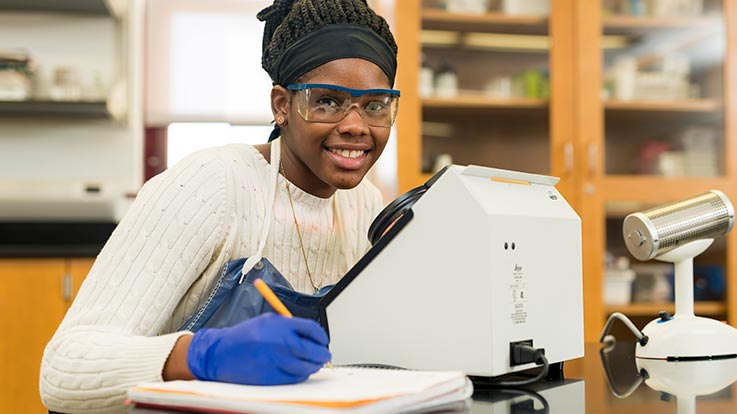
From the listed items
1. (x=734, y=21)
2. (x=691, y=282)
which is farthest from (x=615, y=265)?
(x=691, y=282)

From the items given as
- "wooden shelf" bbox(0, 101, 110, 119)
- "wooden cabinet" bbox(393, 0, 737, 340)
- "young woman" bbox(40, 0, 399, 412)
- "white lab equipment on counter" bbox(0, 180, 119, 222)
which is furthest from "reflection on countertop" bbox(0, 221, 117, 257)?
"young woman" bbox(40, 0, 399, 412)

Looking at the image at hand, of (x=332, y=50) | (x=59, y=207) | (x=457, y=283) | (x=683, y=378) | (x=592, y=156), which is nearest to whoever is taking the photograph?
(x=457, y=283)

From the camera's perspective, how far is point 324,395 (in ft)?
2.20

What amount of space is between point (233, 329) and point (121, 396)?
0.22 metres

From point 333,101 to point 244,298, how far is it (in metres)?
0.33

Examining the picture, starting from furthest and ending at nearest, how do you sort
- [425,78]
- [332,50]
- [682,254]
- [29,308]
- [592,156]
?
[425,78] → [592,156] → [29,308] → [682,254] → [332,50]

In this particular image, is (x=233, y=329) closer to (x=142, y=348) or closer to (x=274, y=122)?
(x=142, y=348)

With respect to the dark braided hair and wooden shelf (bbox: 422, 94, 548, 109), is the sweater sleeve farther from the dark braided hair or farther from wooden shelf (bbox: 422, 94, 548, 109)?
wooden shelf (bbox: 422, 94, 548, 109)

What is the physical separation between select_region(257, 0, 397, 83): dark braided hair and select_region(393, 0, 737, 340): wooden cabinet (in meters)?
1.95

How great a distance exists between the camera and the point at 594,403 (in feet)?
2.79

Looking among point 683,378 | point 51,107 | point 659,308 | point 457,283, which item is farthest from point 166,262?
point 659,308

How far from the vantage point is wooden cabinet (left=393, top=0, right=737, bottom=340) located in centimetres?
330

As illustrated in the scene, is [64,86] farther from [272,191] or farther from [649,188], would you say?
[649,188]

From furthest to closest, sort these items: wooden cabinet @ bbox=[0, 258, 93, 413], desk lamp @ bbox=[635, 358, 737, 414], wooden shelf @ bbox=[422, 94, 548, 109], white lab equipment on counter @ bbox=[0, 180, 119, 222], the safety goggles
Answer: wooden shelf @ bbox=[422, 94, 548, 109], white lab equipment on counter @ bbox=[0, 180, 119, 222], wooden cabinet @ bbox=[0, 258, 93, 413], the safety goggles, desk lamp @ bbox=[635, 358, 737, 414]
